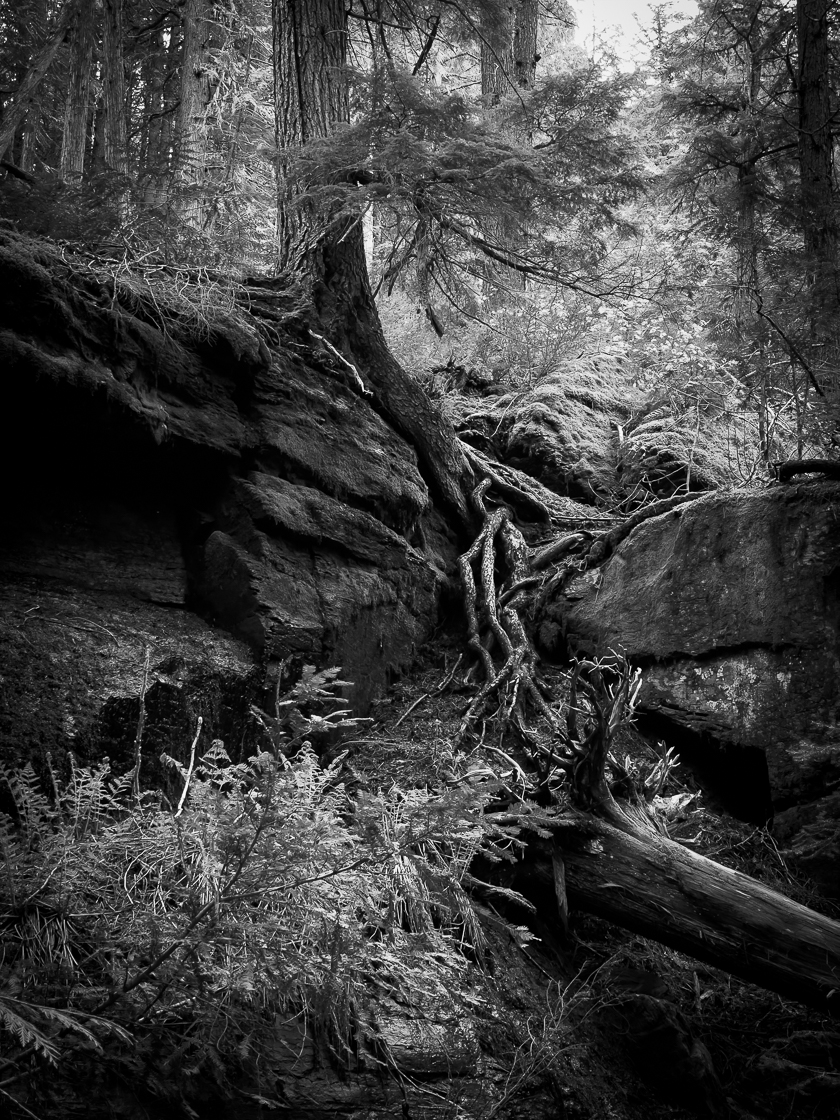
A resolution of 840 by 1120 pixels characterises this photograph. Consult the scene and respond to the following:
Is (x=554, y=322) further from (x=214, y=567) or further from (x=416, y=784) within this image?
(x=416, y=784)

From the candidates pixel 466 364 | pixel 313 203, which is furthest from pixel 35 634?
pixel 466 364

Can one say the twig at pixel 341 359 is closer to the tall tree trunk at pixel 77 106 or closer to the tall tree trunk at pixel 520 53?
the tall tree trunk at pixel 77 106

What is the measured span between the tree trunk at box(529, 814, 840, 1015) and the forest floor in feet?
1.00

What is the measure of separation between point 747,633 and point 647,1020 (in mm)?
2836

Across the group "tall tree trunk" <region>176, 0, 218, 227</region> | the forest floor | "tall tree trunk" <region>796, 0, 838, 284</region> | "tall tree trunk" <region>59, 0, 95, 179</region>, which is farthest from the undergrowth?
"tall tree trunk" <region>176, 0, 218, 227</region>

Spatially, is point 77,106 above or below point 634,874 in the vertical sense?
above

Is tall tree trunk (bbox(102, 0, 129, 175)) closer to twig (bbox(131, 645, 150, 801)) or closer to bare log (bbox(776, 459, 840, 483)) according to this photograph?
twig (bbox(131, 645, 150, 801))

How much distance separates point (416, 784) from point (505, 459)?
4681 mm

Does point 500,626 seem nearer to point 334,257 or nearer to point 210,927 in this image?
point 334,257

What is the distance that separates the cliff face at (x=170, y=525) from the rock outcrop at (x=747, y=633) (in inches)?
62.2

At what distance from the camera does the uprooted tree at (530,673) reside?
4141 millimetres

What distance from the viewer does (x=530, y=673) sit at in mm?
6043

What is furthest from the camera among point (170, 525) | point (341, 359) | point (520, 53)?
point (520, 53)

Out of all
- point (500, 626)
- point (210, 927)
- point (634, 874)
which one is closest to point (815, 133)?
point (500, 626)
